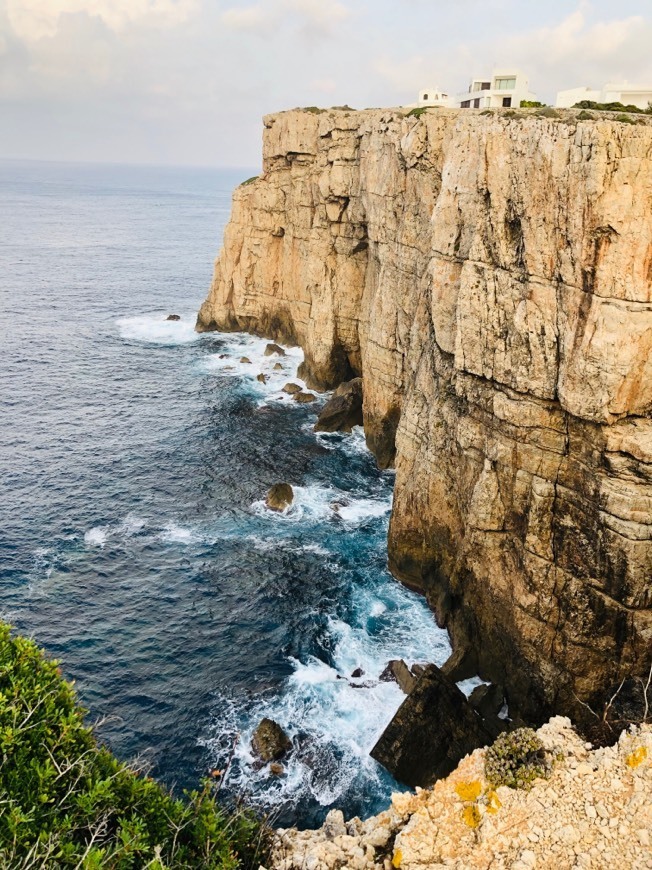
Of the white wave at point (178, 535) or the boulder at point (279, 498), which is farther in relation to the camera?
the boulder at point (279, 498)

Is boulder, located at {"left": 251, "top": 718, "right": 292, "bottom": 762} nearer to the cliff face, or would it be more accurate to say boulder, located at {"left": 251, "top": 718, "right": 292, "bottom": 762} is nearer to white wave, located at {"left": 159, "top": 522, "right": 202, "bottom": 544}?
the cliff face

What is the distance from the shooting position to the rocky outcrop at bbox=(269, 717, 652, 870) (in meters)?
17.1

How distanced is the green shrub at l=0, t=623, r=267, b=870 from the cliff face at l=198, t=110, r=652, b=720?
19.9m

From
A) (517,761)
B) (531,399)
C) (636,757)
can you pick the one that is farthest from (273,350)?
(636,757)

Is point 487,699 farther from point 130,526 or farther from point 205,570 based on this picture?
point 130,526

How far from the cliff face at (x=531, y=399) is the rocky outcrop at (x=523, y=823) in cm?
1353

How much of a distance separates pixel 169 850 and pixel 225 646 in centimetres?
2260

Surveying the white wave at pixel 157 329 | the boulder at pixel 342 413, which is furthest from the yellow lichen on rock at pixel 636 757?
the white wave at pixel 157 329

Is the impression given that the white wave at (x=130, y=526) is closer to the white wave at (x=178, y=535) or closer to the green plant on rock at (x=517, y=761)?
A: the white wave at (x=178, y=535)

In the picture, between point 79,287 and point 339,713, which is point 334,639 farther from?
point 79,287

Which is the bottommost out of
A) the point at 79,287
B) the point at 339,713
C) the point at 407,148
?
the point at 339,713

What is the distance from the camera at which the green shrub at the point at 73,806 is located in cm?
1622

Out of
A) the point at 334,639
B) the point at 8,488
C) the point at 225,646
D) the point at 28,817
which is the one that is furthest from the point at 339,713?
the point at 8,488

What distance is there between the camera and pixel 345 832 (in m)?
21.1
